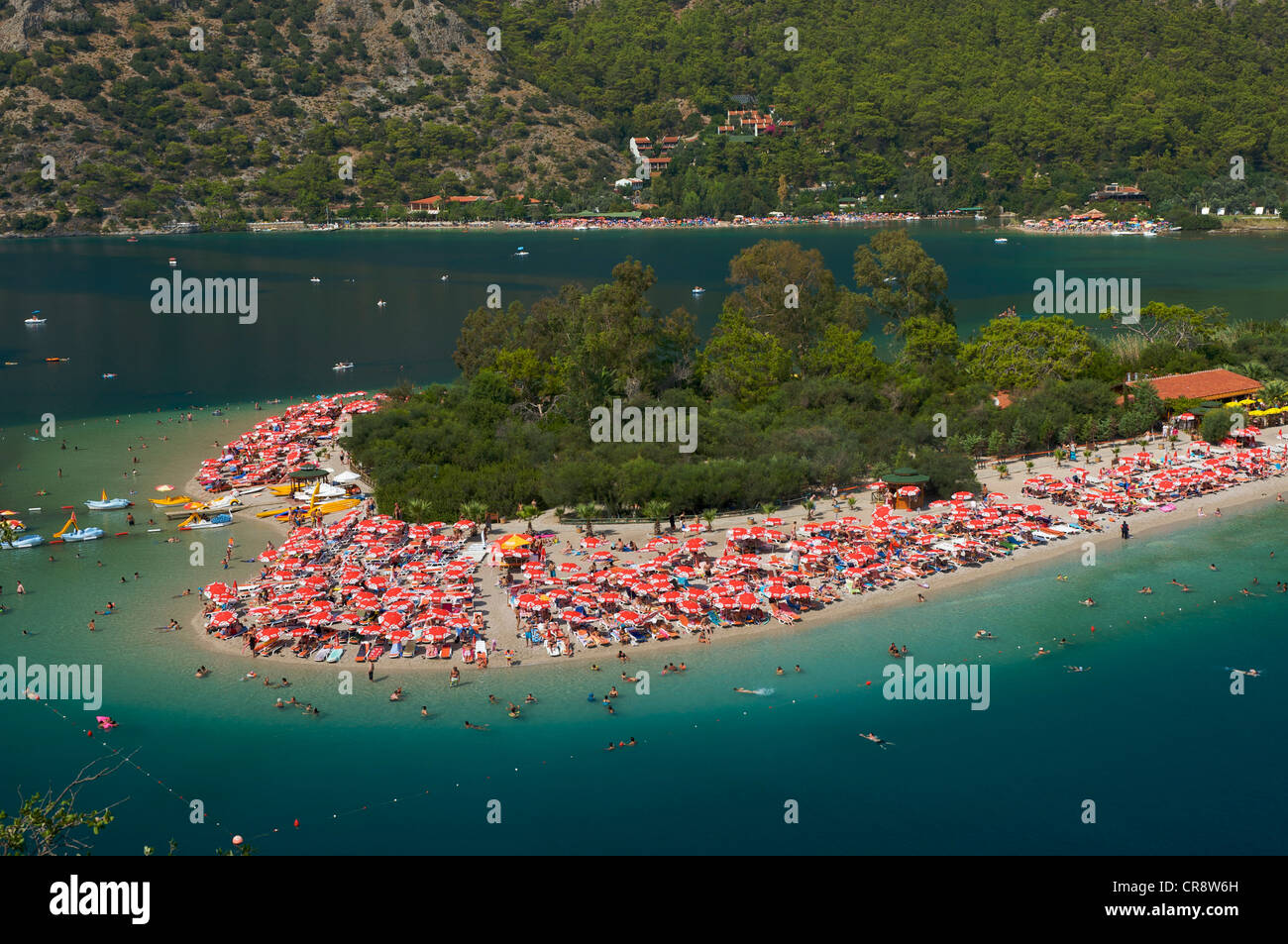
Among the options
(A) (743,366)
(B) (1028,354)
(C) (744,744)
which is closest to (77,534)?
(C) (744,744)

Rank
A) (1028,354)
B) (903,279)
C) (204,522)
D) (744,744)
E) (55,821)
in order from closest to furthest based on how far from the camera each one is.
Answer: (55,821)
(744,744)
(204,522)
(1028,354)
(903,279)

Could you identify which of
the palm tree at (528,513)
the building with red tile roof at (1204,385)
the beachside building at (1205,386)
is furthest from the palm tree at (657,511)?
the building with red tile roof at (1204,385)

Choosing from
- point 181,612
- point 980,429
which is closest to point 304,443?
point 181,612

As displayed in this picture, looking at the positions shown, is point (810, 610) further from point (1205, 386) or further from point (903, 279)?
point (903, 279)

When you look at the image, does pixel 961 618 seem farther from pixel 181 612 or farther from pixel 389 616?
pixel 181 612

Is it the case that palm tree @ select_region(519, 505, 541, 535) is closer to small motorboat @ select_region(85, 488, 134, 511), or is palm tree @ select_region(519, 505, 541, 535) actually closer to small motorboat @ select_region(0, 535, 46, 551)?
small motorboat @ select_region(85, 488, 134, 511)

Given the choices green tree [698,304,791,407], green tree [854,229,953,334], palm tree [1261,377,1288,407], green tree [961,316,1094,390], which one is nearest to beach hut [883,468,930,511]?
green tree [698,304,791,407]

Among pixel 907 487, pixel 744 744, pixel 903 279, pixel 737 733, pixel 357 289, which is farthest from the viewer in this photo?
pixel 357 289

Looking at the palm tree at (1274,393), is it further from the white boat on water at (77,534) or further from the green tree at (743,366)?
the white boat on water at (77,534)
